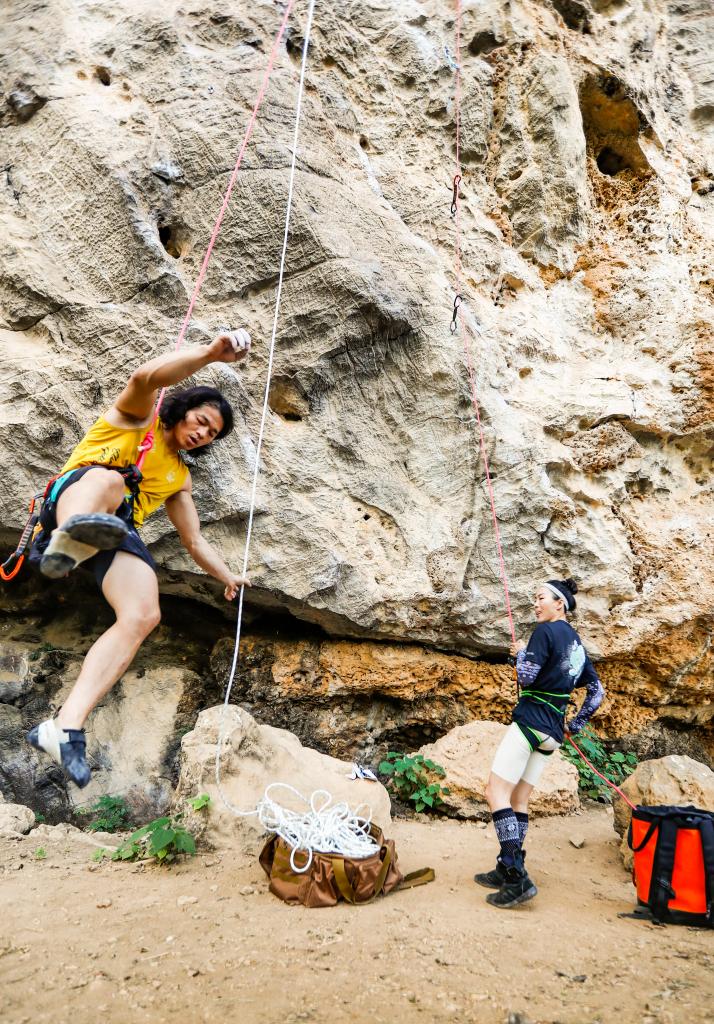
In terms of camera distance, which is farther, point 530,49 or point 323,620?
point 530,49

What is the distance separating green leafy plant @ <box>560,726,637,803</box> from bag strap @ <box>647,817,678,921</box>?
2.10m

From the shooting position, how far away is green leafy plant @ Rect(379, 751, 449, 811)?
4.71 metres

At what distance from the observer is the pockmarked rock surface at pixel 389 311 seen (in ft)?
15.3

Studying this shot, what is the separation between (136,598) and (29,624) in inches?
119

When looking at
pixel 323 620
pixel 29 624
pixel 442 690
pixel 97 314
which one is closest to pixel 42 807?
pixel 29 624

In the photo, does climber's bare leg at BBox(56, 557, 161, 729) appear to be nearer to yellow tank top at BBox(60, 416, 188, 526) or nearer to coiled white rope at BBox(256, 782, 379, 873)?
yellow tank top at BBox(60, 416, 188, 526)

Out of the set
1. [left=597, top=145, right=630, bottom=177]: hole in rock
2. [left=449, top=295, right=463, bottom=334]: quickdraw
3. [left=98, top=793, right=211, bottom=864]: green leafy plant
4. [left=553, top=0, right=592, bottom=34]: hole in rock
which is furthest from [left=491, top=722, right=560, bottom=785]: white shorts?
[left=553, top=0, right=592, bottom=34]: hole in rock

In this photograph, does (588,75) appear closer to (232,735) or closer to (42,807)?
(232,735)

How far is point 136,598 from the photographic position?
2850mm

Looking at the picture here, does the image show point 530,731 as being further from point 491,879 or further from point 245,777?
point 245,777

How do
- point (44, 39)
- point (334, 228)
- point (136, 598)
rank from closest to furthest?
1. point (136, 598)
2. point (334, 228)
3. point (44, 39)

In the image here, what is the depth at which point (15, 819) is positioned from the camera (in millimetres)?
3932

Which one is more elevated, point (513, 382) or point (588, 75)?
point (588, 75)

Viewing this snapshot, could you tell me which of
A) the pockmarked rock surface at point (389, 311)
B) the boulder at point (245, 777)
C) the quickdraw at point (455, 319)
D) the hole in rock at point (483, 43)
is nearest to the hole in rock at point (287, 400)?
the pockmarked rock surface at point (389, 311)
